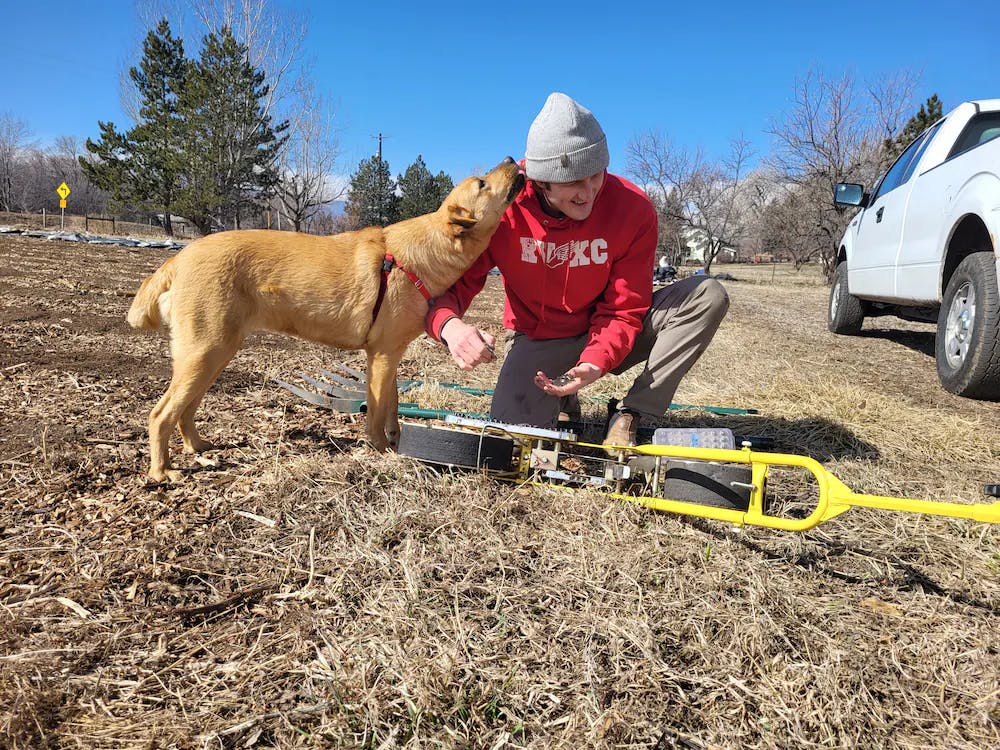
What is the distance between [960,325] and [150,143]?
1640 inches

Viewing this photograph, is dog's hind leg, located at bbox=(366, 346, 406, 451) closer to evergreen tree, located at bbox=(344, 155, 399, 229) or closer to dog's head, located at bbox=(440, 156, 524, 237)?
dog's head, located at bbox=(440, 156, 524, 237)

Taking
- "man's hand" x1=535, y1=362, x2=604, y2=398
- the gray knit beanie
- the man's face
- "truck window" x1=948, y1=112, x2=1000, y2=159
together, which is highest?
"truck window" x1=948, y1=112, x2=1000, y2=159

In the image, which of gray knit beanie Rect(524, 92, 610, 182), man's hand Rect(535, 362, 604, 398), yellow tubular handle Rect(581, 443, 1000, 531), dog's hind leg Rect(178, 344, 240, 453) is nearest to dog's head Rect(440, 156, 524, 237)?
gray knit beanie Rect(524, 92, 610, 182)

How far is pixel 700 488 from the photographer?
7.35ft

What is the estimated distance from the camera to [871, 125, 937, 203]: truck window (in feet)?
19.3

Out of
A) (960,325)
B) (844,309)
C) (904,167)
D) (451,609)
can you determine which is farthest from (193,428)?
(844,309)

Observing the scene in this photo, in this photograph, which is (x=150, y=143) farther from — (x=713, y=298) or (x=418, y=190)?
(x=713, y=298)

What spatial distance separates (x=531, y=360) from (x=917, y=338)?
275 inches

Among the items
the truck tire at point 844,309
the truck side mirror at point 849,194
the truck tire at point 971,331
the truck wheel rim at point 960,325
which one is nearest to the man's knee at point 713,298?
the truck tire at point 971,331

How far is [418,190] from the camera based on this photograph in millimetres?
59094

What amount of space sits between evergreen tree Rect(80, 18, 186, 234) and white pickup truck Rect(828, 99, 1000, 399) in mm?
38217

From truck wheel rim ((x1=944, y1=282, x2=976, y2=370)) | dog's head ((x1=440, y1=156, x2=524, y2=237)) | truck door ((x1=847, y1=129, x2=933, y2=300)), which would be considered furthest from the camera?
truck door ((x1=847, y1=129, x2=933, y2=300))

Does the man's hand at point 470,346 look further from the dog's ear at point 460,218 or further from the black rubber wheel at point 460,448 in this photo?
the dog's ear at point 460,218

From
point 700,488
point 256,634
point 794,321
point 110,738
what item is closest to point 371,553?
point 256,634
